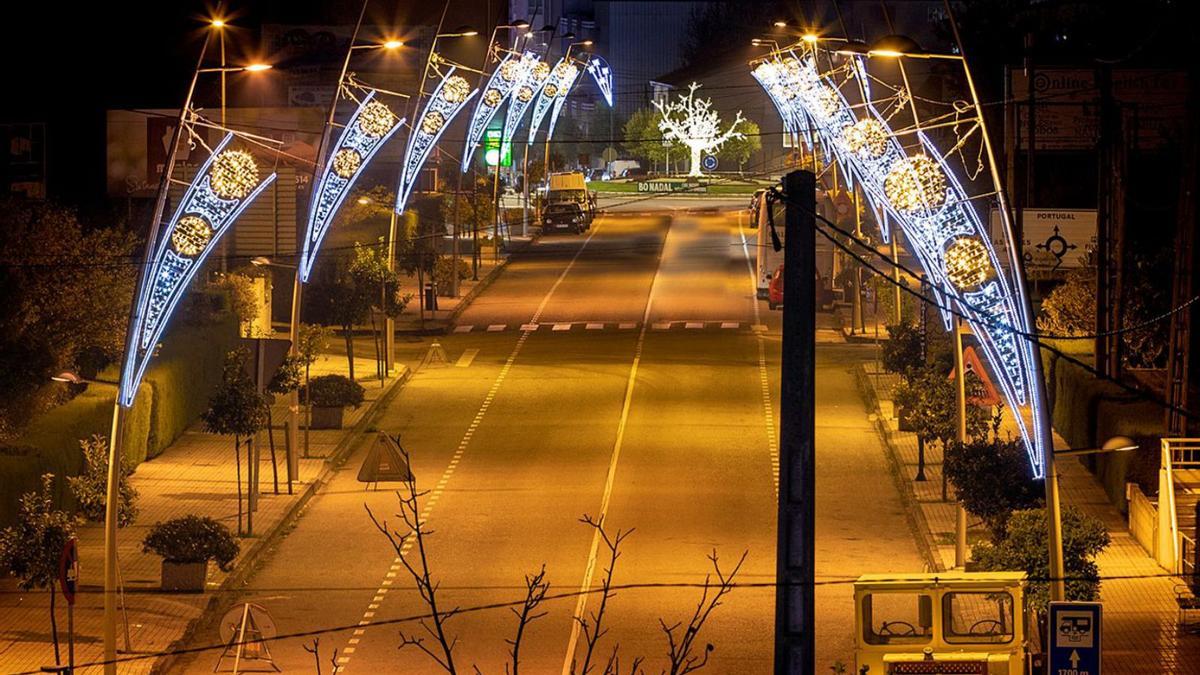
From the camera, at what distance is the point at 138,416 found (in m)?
34.8

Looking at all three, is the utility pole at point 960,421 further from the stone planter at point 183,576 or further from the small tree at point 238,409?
the small tree at point 238,409

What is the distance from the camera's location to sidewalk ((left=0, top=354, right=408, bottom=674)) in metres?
23.6

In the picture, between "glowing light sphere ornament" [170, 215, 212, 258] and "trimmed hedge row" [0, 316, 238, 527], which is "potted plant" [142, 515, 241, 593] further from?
"glowing light sphere ornament" [170, 215, 212, 258]

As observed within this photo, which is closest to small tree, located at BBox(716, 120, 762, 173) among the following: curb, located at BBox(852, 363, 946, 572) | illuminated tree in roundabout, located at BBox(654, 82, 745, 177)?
illuminated tree in roundabout, located at BBox(654, 82, 745, 177)

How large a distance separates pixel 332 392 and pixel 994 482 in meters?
17.9

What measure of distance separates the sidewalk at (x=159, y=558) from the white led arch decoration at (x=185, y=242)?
10.5 feet

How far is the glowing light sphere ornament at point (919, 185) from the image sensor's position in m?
25.5

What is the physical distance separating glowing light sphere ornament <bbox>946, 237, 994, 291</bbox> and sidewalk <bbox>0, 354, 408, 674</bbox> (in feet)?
37.2

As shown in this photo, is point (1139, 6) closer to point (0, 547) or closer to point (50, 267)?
point (50, 267)

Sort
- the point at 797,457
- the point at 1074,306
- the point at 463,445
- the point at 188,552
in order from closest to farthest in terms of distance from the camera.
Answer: the point at 797,457 → the point at 188,552 → the point at 463,445 → the point at 1074,306

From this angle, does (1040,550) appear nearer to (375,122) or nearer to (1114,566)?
(1114,566)

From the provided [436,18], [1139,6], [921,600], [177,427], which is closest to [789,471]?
[921,600]

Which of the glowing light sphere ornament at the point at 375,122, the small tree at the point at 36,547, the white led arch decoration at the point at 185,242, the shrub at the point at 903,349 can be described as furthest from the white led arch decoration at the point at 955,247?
the shrub at the point at 903,349

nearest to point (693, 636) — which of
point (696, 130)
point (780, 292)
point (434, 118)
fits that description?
point (434, 118)
